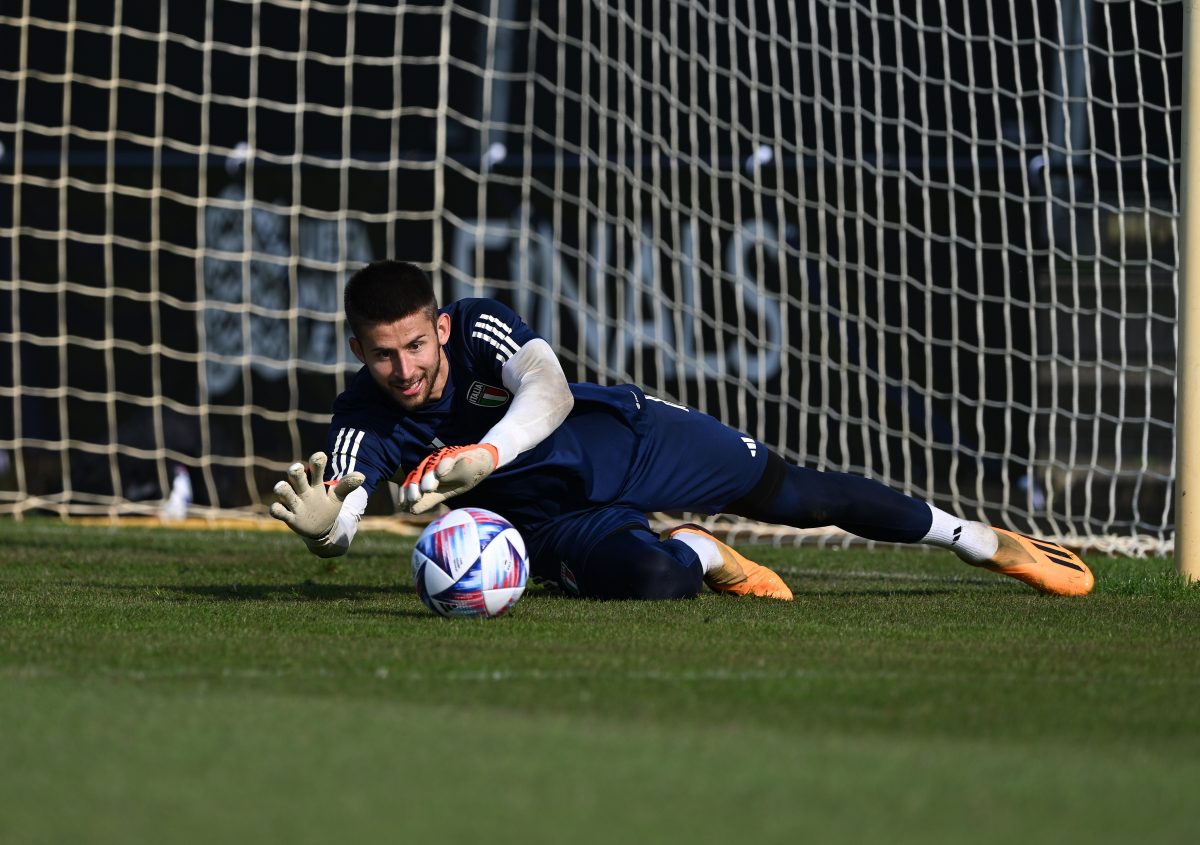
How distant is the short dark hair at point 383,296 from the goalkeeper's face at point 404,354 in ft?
0.07

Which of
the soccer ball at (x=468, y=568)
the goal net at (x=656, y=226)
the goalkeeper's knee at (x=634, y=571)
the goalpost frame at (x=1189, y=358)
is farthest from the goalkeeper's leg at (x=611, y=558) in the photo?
the goal net at (x=656, y=226)

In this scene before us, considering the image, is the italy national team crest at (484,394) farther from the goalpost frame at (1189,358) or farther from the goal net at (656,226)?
the goal net at (656,226)

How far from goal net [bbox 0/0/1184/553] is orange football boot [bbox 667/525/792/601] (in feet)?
12.1

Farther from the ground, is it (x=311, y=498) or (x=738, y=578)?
(x=311, y=498)

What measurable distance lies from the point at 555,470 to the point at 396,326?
0.75 meters

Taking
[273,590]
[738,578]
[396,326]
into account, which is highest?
[396,326]

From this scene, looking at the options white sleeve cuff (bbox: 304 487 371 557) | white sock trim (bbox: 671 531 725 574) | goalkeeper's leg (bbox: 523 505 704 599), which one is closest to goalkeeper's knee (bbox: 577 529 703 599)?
goalkeeper's leg (bbox: 523 505 704 599)

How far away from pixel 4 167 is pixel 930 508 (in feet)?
28.3

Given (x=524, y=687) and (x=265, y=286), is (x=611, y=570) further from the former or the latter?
(x=265, y=286)

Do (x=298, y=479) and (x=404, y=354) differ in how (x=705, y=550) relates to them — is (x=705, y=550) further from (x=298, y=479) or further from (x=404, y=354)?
(x=298, y=479)

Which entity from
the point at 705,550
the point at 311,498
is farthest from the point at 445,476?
the point at 705,550

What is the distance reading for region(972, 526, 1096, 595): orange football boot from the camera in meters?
5.79

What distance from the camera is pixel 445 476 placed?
14.9 feet

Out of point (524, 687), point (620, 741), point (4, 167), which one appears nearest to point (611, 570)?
point (524, 687)
